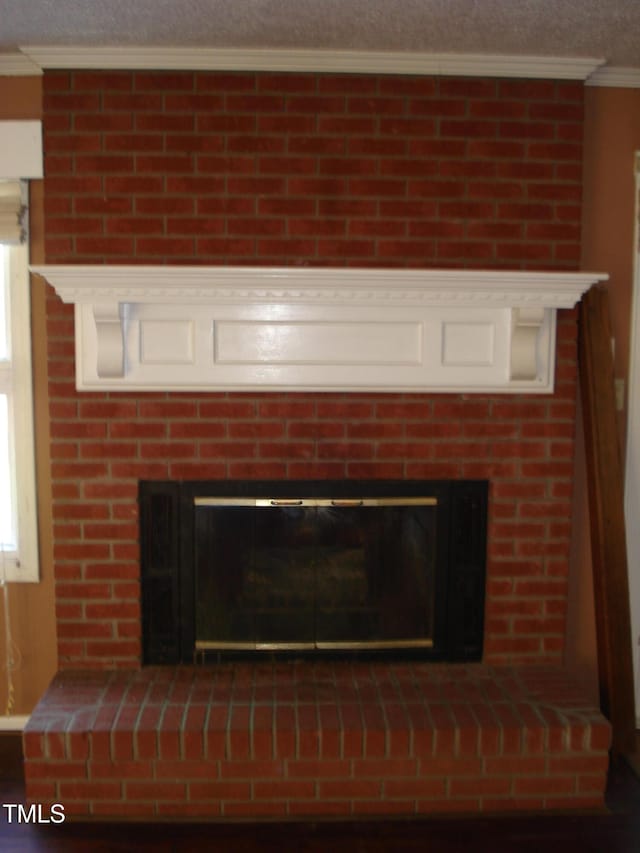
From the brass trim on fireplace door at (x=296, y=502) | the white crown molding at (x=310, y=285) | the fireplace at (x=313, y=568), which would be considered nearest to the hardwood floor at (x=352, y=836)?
the fireplace at (x=313, y=568)

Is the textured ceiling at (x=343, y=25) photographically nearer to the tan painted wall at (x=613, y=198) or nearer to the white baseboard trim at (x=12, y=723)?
the tan painted wall at (x=613, y=198)

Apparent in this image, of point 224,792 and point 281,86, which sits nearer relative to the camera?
point 224,792

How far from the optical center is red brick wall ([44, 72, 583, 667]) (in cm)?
219

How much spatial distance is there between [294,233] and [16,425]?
47.5 inches

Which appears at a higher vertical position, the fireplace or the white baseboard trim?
the fireplace

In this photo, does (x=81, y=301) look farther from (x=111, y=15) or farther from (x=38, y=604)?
(x=38, y=604)

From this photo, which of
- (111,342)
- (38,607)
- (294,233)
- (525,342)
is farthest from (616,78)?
(38,607)

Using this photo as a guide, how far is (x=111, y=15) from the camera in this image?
1.91 m

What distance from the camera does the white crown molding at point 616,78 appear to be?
2.26m

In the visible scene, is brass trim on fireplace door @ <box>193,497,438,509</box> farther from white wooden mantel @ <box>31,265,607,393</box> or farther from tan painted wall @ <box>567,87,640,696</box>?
tan painted wall @ <box>567,87,640,696</box>

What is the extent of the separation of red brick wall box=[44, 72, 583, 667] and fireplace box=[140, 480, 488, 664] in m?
0.07

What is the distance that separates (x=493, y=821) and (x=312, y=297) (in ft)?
5.70

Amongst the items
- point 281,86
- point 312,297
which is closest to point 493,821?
point 312,297

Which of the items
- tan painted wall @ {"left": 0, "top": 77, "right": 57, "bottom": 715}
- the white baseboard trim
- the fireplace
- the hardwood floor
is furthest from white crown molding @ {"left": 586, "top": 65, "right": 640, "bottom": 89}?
the white baseboard trim
